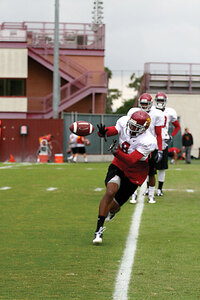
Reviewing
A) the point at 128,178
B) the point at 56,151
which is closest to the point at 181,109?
the point at 56,151

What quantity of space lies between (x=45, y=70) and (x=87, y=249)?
1451 inches

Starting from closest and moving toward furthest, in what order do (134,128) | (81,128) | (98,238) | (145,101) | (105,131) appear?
1. (98,238)
2. (134,128)
3. (105,131)
4. (81,128)
5. (145,101)

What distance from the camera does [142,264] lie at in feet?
22.0

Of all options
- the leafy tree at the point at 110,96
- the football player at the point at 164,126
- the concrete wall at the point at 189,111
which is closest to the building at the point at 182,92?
the concrete wall at the point at 189,111

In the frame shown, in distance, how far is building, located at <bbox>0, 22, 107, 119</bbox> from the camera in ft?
134

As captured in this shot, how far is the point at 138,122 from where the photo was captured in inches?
318

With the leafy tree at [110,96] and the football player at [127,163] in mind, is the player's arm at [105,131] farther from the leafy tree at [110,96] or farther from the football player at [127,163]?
the leafy tree at [110,96]

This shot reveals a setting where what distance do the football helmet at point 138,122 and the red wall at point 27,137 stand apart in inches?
1027

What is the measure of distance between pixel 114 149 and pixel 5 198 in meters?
5.95

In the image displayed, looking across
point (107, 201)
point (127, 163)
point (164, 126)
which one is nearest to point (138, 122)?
point (127, 163)

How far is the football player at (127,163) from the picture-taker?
812 cm

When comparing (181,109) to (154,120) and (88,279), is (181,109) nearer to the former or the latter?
(154,120)

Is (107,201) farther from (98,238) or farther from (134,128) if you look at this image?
(134,128)

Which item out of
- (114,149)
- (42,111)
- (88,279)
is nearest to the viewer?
(88,279)
